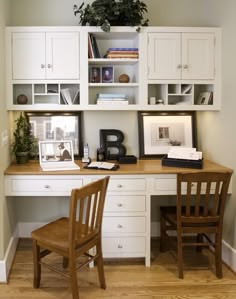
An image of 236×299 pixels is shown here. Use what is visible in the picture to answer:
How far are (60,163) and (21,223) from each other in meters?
0.95

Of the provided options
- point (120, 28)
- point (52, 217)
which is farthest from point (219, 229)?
point (120, 28)

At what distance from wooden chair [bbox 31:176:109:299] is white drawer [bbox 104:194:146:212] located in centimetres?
34

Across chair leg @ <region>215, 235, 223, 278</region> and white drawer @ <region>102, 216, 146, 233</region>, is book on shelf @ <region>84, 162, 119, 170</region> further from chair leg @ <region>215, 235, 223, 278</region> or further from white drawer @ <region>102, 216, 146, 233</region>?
chair leg @ <region>215, 235, 223, 278</region>

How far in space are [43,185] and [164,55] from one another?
5.30 ft

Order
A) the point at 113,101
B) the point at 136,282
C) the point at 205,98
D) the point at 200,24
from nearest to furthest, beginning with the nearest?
1. the point at 136,282
2. the point at 113,101
3. the point at 205,98
4. the point at 200,24

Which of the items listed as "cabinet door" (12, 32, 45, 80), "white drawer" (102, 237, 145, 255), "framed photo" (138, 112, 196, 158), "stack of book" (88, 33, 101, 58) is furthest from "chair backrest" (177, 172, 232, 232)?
"cabinet door" (12, 32, 45, 80)

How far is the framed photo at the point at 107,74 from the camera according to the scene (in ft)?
11.6

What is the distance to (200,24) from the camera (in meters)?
3.60

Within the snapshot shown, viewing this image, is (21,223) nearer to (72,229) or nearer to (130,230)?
(130,230)

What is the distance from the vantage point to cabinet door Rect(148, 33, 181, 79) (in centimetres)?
330

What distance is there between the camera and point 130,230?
10.3 ft

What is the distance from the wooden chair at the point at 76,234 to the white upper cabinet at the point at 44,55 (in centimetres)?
122

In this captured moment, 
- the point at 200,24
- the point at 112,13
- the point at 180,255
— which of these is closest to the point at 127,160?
the point at 180,255

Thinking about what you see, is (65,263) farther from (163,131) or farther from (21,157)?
(163,131)
